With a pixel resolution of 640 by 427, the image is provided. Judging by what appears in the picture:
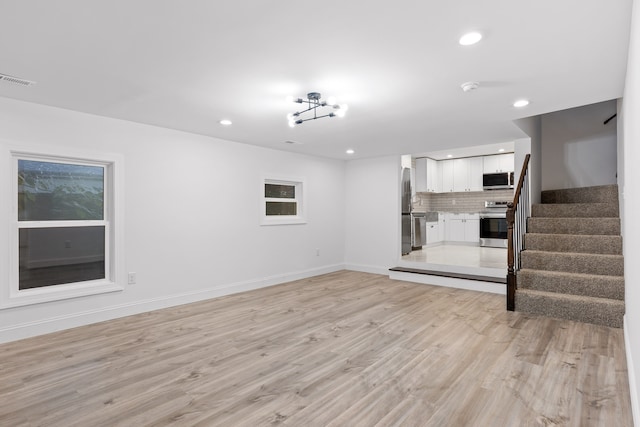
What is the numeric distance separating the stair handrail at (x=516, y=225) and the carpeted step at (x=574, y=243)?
16 cm

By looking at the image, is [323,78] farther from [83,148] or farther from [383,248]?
[383,248]

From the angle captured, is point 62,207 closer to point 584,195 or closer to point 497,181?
point 584,195

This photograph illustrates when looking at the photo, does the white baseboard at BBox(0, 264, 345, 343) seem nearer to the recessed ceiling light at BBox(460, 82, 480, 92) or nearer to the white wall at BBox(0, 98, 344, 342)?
the white wall at BBox(0, 98, 344, 342)

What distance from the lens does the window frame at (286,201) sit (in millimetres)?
5566

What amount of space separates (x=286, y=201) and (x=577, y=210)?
4457 mm

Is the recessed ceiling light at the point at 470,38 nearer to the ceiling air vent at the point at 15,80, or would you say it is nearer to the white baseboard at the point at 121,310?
the ceiling air vent at the point at 15,80

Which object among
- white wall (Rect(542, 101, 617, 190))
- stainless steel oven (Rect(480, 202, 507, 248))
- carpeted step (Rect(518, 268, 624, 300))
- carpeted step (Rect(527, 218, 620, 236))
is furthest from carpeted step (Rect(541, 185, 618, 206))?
stainless steel oven (Rect(480, 202, 507, 248))

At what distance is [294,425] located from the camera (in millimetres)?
1923

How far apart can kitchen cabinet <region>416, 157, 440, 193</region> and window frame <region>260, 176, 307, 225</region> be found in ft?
13.4

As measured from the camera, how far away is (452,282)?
539 cm

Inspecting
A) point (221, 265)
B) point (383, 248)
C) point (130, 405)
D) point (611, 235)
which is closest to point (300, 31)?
point (130, 405)

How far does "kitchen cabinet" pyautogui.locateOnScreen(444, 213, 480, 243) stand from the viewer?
350 inches

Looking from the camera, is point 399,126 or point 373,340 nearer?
point 373,340

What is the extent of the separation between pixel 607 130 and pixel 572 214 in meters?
1.75
